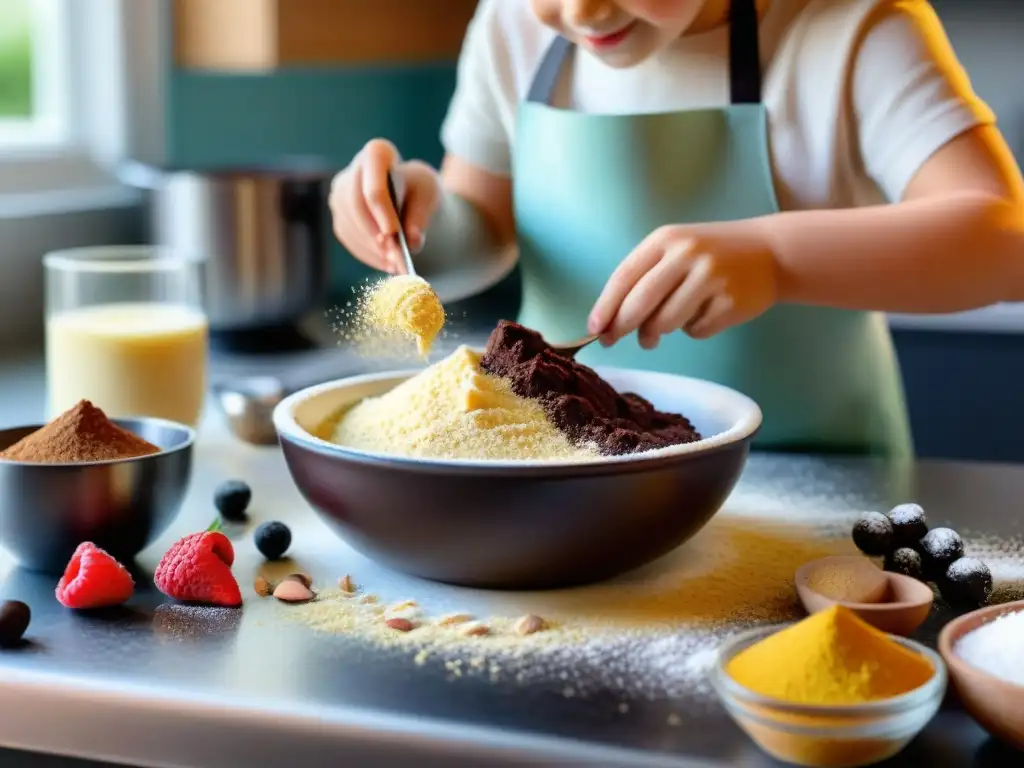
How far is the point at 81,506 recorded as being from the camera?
874 millimetres

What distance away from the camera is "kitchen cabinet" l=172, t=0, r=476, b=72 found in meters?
2.04

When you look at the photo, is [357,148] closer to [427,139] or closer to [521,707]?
[427,139]

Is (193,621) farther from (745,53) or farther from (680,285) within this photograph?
(745,53)

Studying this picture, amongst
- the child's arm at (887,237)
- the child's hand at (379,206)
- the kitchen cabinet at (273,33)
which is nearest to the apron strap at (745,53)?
the child's arm at (887,237)

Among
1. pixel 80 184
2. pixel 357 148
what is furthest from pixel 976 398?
pixel 80 184

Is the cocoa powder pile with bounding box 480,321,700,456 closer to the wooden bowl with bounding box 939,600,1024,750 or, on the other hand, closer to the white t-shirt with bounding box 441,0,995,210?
the wooden bowl with bounding box 939,600,1024,750

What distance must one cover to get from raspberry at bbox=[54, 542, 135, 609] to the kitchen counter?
0.4 inches

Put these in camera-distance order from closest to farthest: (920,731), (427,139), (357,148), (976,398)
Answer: (920,731) → (976,398) → (357,148) → (427,139)

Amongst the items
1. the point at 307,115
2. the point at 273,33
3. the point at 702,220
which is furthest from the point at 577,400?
the point at 307,115

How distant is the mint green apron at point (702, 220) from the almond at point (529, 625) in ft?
1.86

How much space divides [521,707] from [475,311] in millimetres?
1558

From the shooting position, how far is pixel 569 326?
4.47ft

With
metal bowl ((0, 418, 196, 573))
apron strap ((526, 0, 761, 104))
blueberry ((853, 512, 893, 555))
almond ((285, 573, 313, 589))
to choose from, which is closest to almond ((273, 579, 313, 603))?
almond ((285, 573, 313, 589))

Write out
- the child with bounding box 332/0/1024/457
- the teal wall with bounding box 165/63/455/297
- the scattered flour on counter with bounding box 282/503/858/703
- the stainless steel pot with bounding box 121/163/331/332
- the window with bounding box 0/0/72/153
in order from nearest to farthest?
the scattered flour on counter with bounding box 282/503/858/703 → the child with bounding box 332/0/1024/457 → the stainless steel pot with bounding box 121/163/331/332 → the window with bounding box 0/0/72/153 → the teal wall with bounding box 165/63/455/297
